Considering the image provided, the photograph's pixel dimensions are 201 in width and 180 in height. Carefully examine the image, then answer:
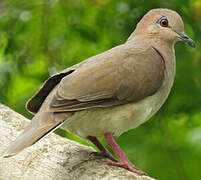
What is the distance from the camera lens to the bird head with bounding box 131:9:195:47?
15.4 feet

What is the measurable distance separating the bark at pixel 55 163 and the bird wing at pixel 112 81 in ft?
1.22

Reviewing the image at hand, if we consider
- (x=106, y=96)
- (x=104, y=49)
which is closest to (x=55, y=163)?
(x=106, y=96)

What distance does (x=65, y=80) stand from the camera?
13.1 ft

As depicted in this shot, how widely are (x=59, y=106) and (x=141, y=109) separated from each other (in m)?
0.69

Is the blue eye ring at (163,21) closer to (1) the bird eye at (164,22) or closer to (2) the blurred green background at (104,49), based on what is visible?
(1) the bird eye at (164,22)

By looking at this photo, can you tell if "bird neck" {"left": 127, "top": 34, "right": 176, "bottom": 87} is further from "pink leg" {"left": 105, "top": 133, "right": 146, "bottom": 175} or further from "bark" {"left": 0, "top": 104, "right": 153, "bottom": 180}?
"bark" {"left": 0, "top": 104, "right": 153, "bottom": 180}

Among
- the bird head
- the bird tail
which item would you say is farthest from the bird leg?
the bird head

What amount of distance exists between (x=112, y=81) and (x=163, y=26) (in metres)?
1.04

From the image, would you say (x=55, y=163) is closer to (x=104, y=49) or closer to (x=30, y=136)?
(x=30, y=136)

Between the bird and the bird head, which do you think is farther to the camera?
the bird head

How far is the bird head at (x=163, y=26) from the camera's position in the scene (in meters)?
4.69

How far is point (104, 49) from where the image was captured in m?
5.33

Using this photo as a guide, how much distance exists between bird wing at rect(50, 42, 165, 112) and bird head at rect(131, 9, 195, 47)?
427 mm

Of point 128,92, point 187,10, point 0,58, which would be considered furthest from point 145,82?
point 0,58
